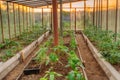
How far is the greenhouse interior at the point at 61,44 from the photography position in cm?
584

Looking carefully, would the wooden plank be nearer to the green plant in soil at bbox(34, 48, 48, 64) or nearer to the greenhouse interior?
the greenhouse interior

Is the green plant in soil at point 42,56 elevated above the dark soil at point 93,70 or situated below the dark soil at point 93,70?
above

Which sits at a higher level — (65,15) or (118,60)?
(65,15)

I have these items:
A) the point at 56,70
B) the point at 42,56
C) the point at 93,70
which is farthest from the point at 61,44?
the point at 56,70

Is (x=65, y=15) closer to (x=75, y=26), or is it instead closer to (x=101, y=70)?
(x=75, y=26)

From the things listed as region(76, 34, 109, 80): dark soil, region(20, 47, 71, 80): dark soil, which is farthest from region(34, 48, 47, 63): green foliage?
region(76, 34, 109, 80): dark soil

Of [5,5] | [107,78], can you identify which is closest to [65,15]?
[5,5]

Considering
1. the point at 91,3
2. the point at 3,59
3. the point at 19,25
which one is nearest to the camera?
the point at 3,59

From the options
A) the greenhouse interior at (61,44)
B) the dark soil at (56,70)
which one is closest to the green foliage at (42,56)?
the greenhouse interior at (61,44)

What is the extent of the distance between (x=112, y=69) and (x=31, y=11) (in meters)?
14.4

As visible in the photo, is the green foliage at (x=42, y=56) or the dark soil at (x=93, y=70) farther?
the green foliage at (x=42, y=56)

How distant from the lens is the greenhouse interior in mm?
5840

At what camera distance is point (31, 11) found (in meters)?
19.3

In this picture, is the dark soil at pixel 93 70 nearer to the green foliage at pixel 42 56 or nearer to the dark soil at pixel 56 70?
the dark soil at pixel 56 70
